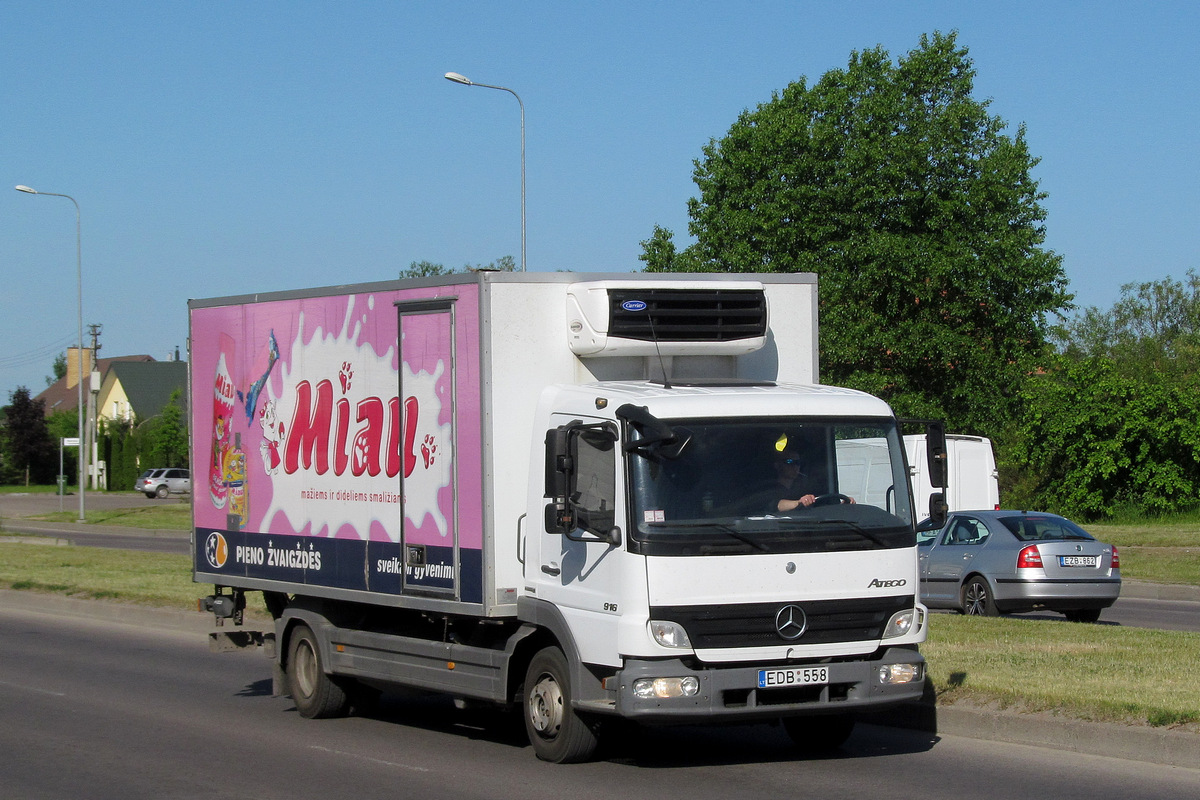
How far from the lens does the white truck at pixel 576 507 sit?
8148mm

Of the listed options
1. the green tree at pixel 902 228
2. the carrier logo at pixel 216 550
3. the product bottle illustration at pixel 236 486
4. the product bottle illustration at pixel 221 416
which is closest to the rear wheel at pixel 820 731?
the product bottle illustration at pixel 236 486

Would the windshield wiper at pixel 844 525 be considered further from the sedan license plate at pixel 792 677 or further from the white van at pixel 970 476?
the white van at pixel 970 476

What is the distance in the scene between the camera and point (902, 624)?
861 centimetres

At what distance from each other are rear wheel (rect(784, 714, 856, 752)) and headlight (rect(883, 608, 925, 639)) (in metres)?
1.06

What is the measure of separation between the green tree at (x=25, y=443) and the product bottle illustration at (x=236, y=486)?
98.6 meters

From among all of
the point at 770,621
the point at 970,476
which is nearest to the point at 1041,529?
the point at 970,476

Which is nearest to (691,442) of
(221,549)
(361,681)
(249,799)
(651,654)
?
(651,654)

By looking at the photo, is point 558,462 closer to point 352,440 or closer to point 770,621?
point 770,621

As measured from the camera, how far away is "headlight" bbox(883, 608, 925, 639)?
8.56 metres

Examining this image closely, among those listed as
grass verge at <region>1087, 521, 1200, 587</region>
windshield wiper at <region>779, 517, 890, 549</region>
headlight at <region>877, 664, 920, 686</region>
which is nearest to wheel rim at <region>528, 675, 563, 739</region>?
windshield wiper at <region>779, 517, 890, 549</region>

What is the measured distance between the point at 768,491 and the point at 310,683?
189 inches

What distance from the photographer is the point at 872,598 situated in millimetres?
8438

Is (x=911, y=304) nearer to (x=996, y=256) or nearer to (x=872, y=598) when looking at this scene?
(x=996, y=256)

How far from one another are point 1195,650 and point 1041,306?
2853cm
